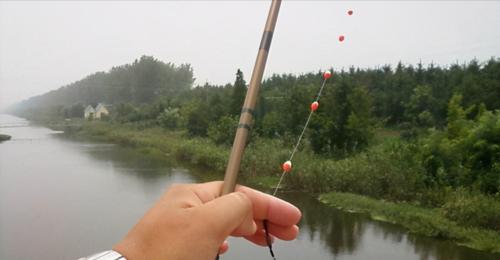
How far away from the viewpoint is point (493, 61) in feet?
9.27

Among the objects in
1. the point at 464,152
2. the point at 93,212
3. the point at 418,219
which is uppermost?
the point at 464,152

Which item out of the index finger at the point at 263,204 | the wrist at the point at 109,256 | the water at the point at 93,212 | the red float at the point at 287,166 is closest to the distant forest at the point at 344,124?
the water at the point at 93,212

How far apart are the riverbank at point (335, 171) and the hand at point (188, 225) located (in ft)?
8.66

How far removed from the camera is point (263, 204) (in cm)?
36

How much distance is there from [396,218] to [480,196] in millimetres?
621

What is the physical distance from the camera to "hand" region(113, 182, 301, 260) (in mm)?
285

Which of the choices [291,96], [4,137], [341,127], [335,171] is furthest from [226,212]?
[341,127]

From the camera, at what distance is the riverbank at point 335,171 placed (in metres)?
2.97

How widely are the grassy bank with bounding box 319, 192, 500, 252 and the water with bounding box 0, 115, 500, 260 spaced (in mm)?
79

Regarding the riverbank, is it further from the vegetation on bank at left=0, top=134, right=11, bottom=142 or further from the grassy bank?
the vegetation on bank at left=0, top=134, right=11, bottom=142

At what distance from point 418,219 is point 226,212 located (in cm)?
313

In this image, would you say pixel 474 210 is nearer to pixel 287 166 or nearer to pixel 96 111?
pixel 96 111

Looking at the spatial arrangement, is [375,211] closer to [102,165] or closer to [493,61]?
[493,61]

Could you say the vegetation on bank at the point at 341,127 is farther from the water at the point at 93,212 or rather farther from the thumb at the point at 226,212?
the thumb at the point at 226,212
